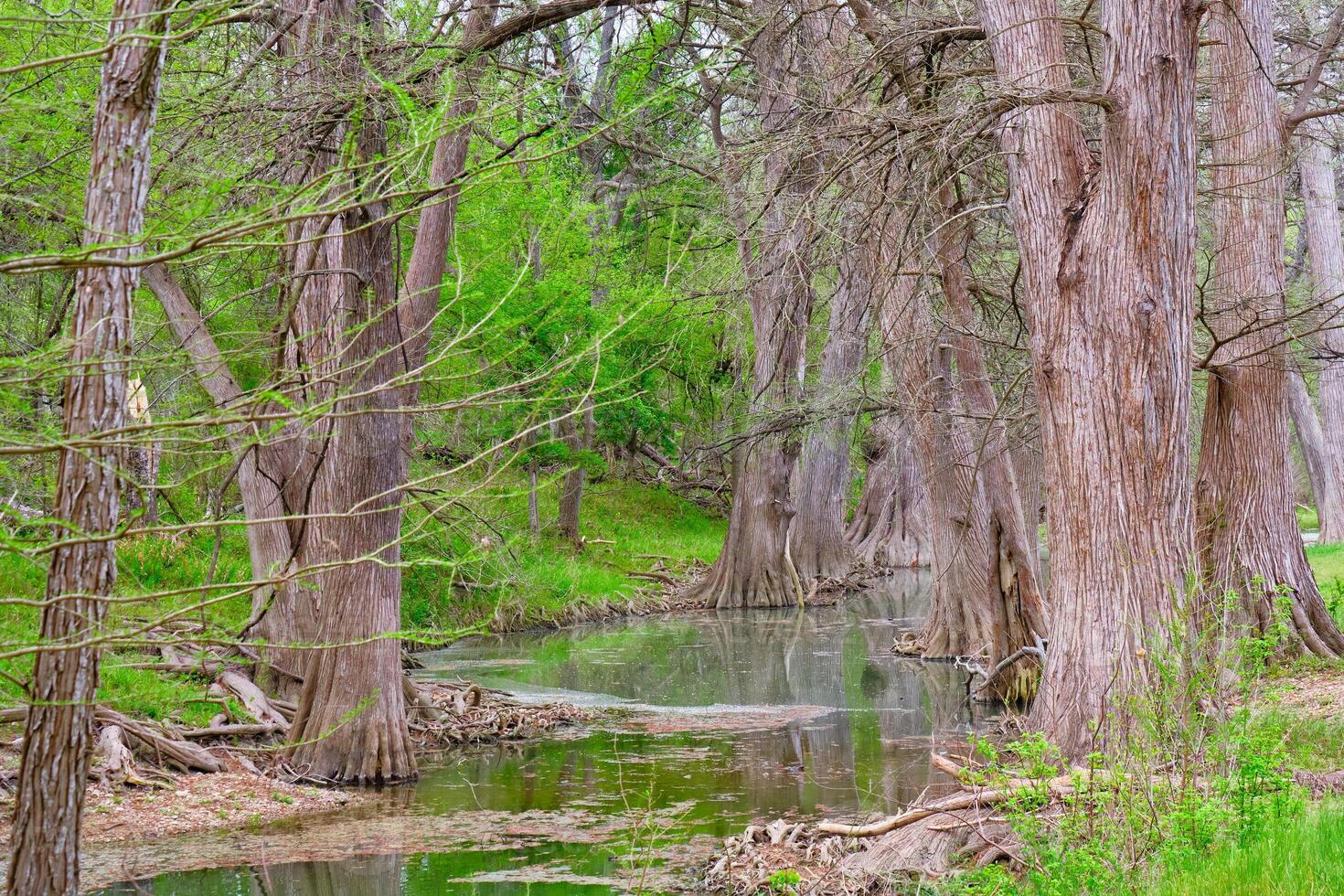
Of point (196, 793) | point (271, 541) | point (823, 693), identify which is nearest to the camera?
point (196, 793)

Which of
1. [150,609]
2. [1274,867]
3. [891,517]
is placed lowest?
[1274,867]

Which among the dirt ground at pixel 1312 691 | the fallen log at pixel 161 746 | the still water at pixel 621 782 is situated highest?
the dirt ground at pixel 1312 691

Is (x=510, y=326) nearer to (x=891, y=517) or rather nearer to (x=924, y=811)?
(x=924, y=811)

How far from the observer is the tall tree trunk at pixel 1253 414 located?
11.2 metres

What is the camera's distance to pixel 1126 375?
305 inches

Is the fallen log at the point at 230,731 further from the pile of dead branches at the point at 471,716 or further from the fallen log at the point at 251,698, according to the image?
the pile of dead branches at the point at 471,716

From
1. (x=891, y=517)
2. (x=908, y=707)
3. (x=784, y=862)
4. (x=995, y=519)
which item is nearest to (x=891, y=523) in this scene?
(x=891, y=517)

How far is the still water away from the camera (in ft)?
25.4

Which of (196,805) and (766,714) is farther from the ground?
(766,714)

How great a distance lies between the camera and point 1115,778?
212 inches

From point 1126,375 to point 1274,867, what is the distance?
4.02 meters

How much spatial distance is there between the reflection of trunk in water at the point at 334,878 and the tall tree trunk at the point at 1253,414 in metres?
7.28

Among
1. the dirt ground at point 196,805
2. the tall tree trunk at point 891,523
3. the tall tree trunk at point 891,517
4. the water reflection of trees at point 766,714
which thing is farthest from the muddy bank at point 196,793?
the tall tree trunk at point 891,523

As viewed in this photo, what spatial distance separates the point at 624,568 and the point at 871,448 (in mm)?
10678
